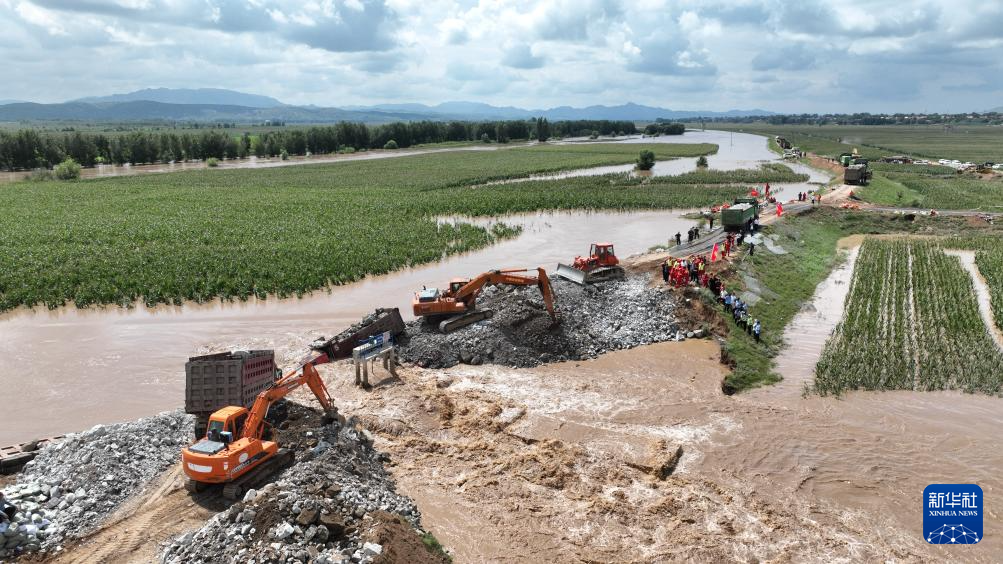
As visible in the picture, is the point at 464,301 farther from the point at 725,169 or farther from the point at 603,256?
the point at 725,169

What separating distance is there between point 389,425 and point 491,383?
14.3ft

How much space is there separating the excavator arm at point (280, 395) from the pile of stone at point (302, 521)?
1.38 meters

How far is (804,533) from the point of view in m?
13.0

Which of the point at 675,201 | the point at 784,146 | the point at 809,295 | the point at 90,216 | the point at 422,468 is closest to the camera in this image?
the point at 422,468

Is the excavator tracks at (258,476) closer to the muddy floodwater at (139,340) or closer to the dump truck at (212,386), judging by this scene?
the dump truck at (212,386)

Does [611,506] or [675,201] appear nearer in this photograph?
[611,506]

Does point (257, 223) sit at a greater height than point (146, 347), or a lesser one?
greater

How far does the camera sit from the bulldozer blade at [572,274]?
26531 mm

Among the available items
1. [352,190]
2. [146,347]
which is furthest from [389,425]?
[352,190]

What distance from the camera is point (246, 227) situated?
4444cm

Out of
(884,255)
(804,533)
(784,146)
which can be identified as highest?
(784,146)

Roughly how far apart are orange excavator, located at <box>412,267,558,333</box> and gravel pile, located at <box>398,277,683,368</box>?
0.38m

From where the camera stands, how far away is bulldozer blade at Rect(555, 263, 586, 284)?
26.5 m

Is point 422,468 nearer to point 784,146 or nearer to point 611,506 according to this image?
point 611,506
